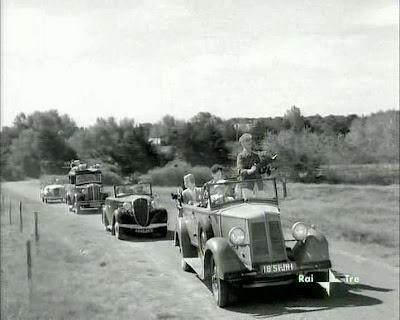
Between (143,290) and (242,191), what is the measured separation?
98.2 inches

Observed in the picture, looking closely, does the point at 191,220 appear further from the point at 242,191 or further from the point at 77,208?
the point at 77,208

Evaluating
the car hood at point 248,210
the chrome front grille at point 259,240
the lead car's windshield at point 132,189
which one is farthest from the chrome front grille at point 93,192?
the chrome front grille at point 259,240

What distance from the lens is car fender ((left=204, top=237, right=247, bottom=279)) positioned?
25.1 feet

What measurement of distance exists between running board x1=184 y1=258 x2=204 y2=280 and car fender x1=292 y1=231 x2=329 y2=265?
168cm

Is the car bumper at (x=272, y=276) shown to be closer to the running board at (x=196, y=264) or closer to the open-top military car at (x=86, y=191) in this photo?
the running board at (x=196, y=264)

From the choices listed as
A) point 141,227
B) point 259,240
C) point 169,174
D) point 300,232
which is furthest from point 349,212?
point 259,240

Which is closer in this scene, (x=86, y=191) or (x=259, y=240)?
(x=259, y=240)

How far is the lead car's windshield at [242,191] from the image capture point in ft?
29.0

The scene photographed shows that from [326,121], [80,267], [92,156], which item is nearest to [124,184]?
[92,156]

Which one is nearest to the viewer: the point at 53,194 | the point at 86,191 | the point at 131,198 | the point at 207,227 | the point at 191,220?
the point at 207,227

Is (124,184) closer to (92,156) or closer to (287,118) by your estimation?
(92,156)

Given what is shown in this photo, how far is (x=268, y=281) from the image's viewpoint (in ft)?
25.4

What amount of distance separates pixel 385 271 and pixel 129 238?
7.31 meters

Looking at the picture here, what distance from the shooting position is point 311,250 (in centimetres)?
806
